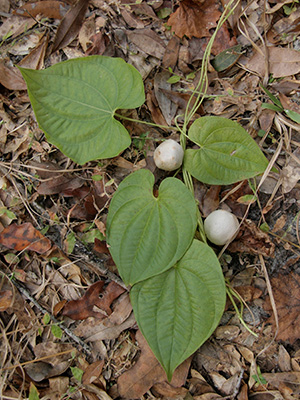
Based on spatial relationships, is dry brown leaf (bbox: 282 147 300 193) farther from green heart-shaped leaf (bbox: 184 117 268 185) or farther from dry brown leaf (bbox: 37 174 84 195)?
dry brown leaf (bbox: 37 174 84 195)

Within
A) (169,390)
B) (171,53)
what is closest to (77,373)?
(169,390)

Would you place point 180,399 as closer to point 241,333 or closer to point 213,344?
point 213,344

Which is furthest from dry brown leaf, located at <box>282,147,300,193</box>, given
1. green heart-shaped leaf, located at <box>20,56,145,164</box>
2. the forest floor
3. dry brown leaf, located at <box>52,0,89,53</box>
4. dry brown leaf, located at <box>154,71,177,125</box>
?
dry brown leaf, located at <box>52,0,89,53</box>

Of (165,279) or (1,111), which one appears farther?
(1,111)

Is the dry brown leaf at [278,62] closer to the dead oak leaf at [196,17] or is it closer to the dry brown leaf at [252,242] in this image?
the dead oak leaf at [196,17]

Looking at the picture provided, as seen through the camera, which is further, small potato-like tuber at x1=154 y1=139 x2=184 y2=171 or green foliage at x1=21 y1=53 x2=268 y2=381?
small potato-like tuber at x1=154 y1=139 x2=184 y2=171

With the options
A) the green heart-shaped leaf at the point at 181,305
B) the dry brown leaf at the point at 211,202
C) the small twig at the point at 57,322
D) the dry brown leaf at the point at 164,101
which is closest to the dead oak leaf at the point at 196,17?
the dry brown leaf at the point at 164,101

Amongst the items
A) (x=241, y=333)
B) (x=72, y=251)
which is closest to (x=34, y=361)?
(x=72, y=251)
